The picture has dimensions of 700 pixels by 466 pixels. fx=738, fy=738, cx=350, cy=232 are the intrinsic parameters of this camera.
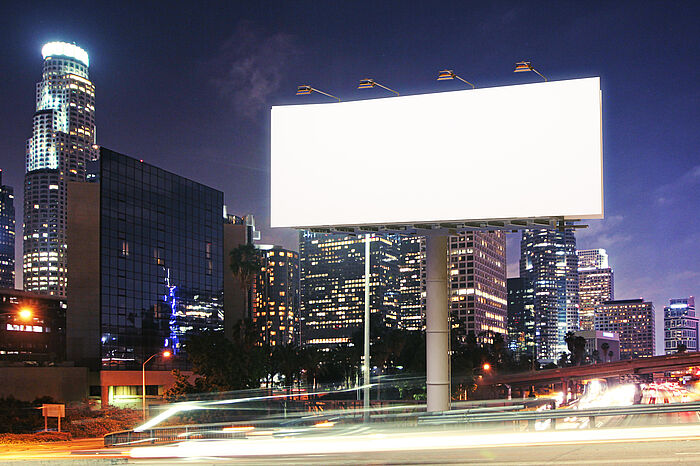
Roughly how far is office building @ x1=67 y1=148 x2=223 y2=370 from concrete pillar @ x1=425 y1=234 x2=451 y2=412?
6226 cm

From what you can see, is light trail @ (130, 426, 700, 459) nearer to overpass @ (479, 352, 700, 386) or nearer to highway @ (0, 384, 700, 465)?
highway @ (0, 384, 700, 465)

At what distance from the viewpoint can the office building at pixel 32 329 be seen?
98250mm

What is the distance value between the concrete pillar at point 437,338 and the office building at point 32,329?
79.7 meters

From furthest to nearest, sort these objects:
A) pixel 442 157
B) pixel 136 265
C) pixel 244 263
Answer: pixel 244 263 < pixel 136 265 < pixel 442 157

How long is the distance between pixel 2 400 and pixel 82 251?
21748mm

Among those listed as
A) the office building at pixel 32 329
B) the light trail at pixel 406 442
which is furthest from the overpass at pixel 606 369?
the light trail at pixel 406 442

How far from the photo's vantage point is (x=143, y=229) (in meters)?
88.7

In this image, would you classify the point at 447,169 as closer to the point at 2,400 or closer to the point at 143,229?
the point at 2,400

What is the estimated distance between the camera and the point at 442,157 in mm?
24516

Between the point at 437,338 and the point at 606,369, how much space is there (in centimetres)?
11759

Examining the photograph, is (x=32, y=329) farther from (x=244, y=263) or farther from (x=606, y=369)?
(x=606, y=369)

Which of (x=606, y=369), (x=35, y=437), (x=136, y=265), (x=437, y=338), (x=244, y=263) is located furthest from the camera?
(x=606, y=369)

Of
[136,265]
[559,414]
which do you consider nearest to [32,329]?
[136,265]

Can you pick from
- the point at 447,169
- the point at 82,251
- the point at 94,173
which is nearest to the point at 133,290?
the point at 82,251
